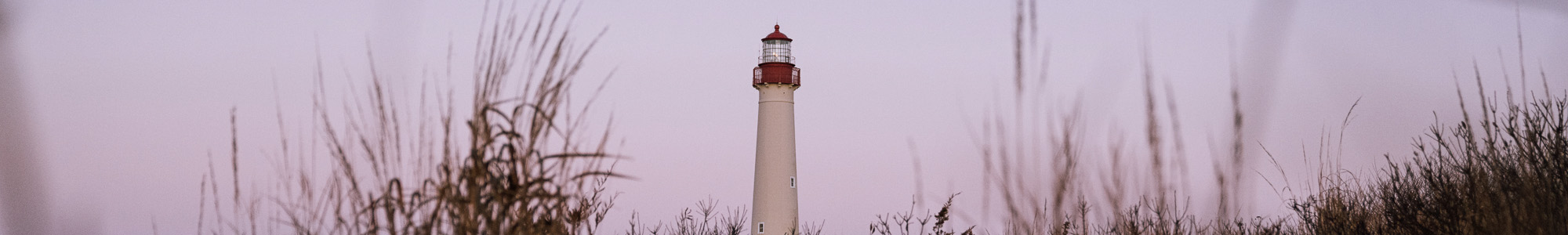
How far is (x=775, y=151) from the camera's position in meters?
17.7

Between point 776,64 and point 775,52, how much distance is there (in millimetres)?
529

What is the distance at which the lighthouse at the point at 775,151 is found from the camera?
17.8 m

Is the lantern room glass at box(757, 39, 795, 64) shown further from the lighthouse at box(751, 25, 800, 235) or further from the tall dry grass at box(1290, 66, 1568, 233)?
the tall dry grass at box(1290, 66, 1568, 233)

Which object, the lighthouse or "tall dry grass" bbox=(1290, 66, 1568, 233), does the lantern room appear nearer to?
the lighthouse

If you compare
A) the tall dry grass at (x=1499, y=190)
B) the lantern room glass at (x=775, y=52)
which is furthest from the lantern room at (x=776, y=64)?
the tall dry grass at (x=1499, y=190)

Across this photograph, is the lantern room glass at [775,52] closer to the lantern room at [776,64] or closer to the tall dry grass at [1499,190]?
the lantern room at [776,64]

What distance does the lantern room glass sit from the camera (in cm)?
1844

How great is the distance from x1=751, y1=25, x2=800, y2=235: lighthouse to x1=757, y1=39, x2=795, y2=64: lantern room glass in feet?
0.13

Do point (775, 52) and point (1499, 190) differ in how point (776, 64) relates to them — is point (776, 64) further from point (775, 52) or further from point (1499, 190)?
point (1499, 190)

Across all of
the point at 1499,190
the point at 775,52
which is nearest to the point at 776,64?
the point at 775,52

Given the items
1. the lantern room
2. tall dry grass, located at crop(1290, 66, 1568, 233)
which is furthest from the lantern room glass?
tall dry grass, located at crop(1290, 66, 1568, 233)

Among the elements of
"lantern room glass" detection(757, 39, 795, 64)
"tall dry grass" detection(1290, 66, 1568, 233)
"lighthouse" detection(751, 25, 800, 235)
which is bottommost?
"tall dry grass" detection(1290, 66, 1568, 233)

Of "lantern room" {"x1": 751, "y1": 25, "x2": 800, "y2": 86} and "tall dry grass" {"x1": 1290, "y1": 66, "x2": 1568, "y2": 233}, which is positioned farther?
"lantern room" {"x1": 751, "y1": 25, "x2": 800, "y2": 86}

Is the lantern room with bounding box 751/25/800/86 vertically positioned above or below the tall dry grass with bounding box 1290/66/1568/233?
above
